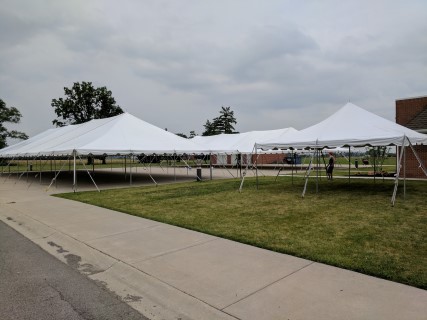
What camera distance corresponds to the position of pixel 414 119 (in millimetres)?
20562

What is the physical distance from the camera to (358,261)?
5.14 m

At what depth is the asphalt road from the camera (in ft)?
12.2

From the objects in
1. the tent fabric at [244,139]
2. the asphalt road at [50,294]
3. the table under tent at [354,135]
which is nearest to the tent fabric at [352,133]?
the table under tent at [354,135]

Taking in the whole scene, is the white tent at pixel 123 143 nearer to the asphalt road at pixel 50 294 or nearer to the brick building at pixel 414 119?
the asphalt road at pixel 50 294

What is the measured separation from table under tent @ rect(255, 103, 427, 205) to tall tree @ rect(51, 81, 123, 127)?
57587 millimetres

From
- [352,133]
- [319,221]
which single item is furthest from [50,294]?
[352,133]

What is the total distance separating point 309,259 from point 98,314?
10.5 feet

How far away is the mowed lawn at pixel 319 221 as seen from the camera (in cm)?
528

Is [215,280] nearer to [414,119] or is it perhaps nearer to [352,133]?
[352,133]

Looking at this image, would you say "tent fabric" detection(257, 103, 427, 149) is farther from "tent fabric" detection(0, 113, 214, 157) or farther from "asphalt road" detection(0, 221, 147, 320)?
"asphalt road" detection(0, 221, 147, 320)

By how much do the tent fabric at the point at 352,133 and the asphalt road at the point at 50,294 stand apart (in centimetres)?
968

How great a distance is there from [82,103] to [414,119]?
191ft

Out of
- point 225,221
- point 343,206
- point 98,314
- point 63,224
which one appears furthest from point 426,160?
point 98,314

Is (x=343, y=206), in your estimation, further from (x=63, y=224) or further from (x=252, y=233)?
(x=63, y=224)
